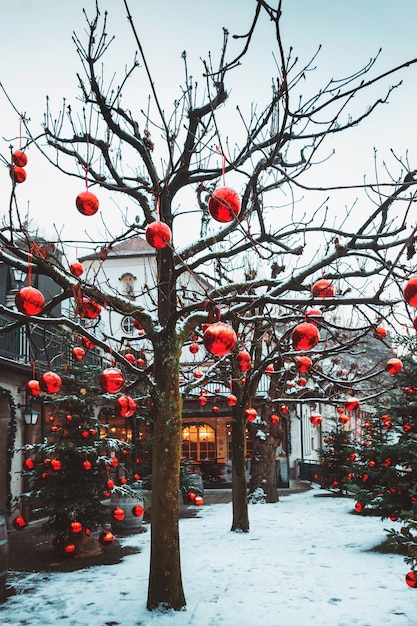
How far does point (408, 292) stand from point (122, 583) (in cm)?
678

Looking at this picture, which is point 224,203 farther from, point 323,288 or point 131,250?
point 131,250

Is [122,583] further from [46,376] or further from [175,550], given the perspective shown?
[46,376]

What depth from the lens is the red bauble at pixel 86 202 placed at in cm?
457

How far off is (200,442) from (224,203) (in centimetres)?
2475

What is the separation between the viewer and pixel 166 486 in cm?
646

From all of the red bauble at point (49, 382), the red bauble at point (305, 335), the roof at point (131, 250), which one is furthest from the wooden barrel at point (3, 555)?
the roof at point (131, 250)

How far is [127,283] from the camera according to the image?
3042cm

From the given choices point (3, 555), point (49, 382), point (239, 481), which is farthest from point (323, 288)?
point (239, 481)

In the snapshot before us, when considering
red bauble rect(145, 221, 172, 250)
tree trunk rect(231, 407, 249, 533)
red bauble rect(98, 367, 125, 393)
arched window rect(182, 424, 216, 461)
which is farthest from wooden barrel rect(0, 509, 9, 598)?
arched window rect(182, 424, 216, 461)

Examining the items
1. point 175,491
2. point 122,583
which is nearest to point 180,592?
point 175,491

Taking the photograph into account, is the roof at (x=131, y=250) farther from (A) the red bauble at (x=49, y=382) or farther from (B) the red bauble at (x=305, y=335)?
(B) the red bauble at (x=305, y=335)

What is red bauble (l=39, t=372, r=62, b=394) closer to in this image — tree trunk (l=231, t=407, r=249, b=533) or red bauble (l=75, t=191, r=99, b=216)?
red bauble (l=75, t=191, r=99, b=216)

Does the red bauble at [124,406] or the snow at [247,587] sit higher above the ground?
the red bauble at [124,406]

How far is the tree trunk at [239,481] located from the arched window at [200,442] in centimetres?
1525
